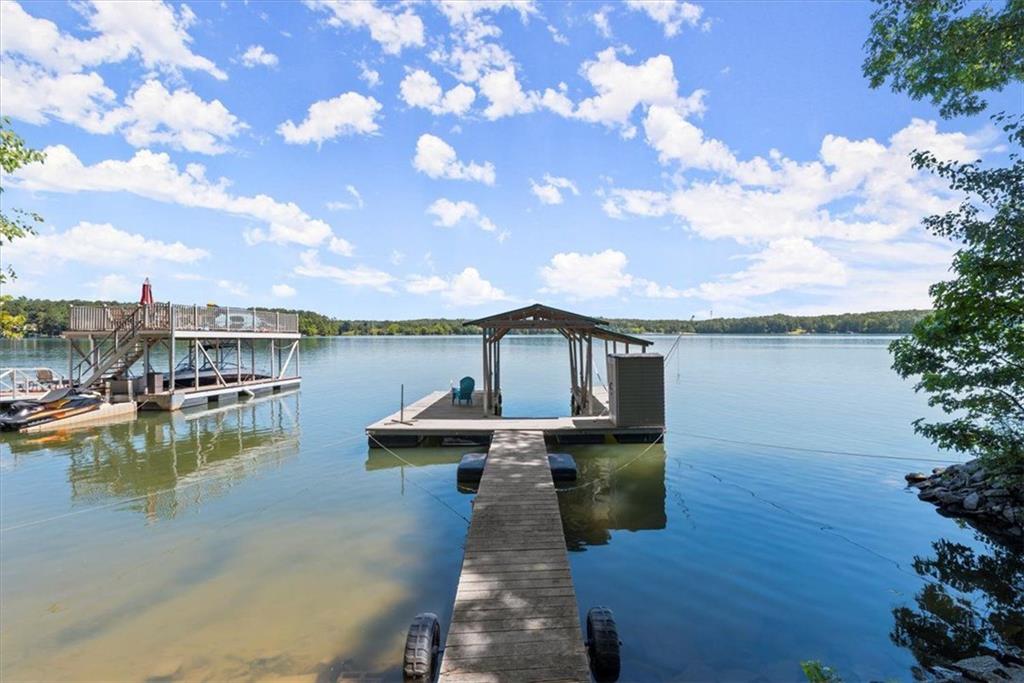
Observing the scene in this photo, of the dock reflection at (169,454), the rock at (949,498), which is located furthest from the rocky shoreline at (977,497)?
the dock reflection at (169,454)

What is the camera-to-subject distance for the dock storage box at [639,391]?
561 inches

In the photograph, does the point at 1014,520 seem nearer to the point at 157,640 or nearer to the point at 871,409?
the point at 157,640

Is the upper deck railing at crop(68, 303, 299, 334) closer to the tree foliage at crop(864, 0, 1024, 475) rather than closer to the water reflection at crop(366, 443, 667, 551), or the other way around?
the water reflection at crop(366, 443, 667, 551)

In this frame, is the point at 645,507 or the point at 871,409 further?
the point at 871,409

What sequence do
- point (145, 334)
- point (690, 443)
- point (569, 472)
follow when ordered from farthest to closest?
1. point (145, 334)
2. point (690, 443)
3. point (569, 472)

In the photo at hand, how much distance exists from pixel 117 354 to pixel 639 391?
20685 millimetres

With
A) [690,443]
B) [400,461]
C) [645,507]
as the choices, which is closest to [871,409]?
[690,443]

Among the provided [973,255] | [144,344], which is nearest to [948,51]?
[973,255]

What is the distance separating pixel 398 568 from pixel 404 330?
149 meters

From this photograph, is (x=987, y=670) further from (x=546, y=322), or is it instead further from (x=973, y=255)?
(x=546, y=322)

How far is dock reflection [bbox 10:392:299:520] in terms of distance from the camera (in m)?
10.9

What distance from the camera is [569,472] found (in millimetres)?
10945

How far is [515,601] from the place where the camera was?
5.17 m

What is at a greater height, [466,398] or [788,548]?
[466,398]
